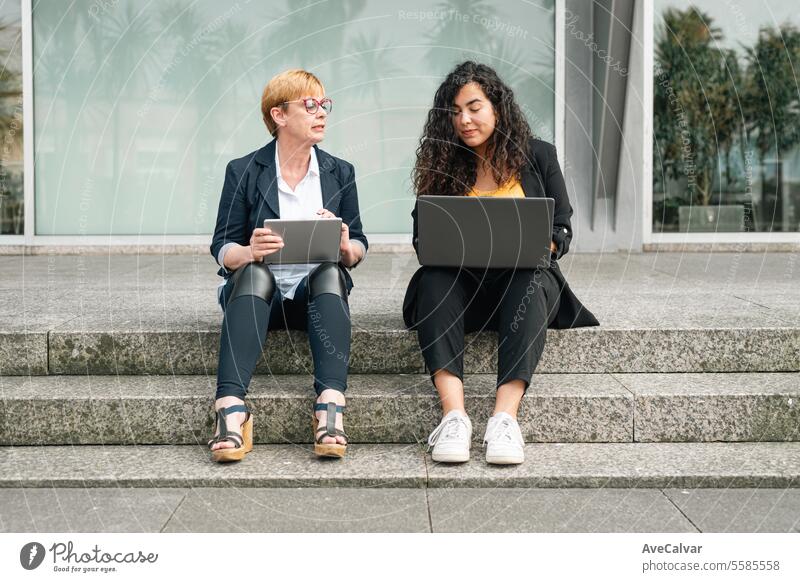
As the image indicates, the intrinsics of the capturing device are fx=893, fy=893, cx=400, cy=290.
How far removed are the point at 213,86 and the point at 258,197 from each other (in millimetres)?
4584

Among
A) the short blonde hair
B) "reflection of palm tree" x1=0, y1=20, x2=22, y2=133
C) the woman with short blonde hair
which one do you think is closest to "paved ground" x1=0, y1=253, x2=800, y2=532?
the woman with short blonde hair

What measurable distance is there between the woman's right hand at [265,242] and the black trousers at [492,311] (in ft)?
1.83

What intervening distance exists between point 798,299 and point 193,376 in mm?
3015

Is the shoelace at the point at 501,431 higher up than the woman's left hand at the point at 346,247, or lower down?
lower down

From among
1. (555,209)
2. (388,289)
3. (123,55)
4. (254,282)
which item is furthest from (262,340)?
(123,55)

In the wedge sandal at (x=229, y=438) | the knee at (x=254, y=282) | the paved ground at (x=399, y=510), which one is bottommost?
the paved ground at (x=399, y=510)

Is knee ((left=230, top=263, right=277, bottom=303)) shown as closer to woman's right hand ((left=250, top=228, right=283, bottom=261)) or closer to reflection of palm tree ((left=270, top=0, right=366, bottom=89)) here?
woman's right hand ((left=250, top=228, right=283, bottom=261))

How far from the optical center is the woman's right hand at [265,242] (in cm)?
318

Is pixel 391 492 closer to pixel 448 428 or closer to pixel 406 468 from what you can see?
pixel 406 468

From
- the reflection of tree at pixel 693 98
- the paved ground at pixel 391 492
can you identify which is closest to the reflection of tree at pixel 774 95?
the reflection of tree at pixel 693 98

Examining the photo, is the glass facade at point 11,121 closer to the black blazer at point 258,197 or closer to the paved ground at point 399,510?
the black blazer at point 258,197

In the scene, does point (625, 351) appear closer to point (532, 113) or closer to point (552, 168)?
point (552, 168)

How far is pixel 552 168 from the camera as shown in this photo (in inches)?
139

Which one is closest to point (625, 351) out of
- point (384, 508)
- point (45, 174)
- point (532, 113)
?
point (384, 508)
